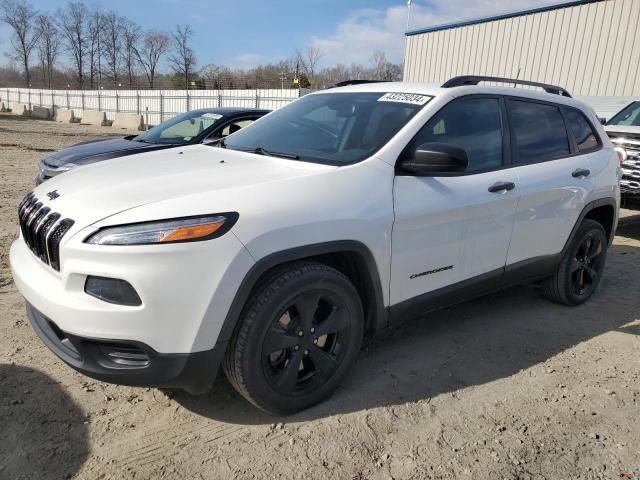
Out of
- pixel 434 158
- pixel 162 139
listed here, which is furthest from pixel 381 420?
pixel 162 139

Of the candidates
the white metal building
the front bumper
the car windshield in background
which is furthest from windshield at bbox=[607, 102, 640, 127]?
the front bumper

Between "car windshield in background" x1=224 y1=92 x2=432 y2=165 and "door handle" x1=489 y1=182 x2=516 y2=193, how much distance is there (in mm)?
722

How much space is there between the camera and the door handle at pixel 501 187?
132 inches

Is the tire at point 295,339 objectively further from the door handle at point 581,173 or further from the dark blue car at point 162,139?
the dark blue car at point 162,139

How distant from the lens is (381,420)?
2730 mm

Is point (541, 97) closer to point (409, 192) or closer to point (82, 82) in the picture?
point (409, 192)

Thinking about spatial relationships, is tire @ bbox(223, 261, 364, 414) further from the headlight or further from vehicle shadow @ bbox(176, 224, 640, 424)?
the headlight

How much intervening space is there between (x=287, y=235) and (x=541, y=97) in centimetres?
271

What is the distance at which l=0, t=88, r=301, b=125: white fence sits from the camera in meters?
25.1

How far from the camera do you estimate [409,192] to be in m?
2.89

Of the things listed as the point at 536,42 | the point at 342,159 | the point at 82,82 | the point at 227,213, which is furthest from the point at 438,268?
the point at 82,82

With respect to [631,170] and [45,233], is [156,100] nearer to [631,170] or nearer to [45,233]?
[631,170]

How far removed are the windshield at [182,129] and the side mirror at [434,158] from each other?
430 cm

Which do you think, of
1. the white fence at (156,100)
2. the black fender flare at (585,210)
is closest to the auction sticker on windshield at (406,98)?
the black fender flare at (585,210)
